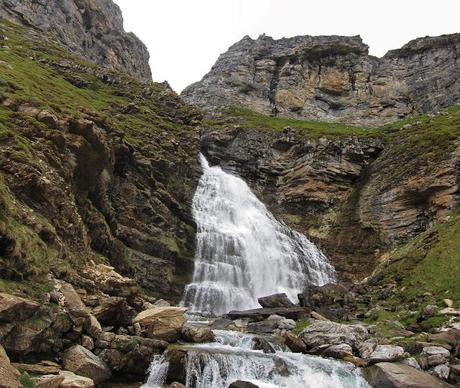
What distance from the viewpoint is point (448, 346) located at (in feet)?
60.8

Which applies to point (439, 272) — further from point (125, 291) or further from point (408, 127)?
point (408, 127)

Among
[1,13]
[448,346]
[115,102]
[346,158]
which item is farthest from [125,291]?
[1,13]

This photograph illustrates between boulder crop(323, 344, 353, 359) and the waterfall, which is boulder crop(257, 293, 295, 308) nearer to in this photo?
the waterfall

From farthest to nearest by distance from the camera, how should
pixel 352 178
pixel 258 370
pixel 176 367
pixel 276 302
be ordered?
pixel 352 178
pixel 276 302
pixel 258 370
pixel 176 367

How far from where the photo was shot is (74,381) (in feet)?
40.7

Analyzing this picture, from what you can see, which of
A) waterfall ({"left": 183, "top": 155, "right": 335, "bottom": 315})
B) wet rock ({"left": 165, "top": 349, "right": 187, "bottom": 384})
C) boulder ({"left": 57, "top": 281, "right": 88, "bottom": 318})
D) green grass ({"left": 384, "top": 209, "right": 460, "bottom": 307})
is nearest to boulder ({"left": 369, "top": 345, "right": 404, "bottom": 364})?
green grass ({"left": 384, "top": 209, "right": 460, "bottom": 307})

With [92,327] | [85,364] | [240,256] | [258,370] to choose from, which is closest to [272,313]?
[258,370]

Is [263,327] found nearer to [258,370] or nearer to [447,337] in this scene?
[258,370]

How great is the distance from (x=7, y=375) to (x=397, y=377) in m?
13.5

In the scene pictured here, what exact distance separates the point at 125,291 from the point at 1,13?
3066 inches

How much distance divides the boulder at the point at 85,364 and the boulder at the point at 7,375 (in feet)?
10.1

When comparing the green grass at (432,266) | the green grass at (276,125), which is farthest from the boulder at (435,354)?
the green grass at (276,125)

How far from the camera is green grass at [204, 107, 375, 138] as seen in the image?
6425 cm

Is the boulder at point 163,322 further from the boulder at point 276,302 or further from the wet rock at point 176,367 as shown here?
the boulder at point 276,302
